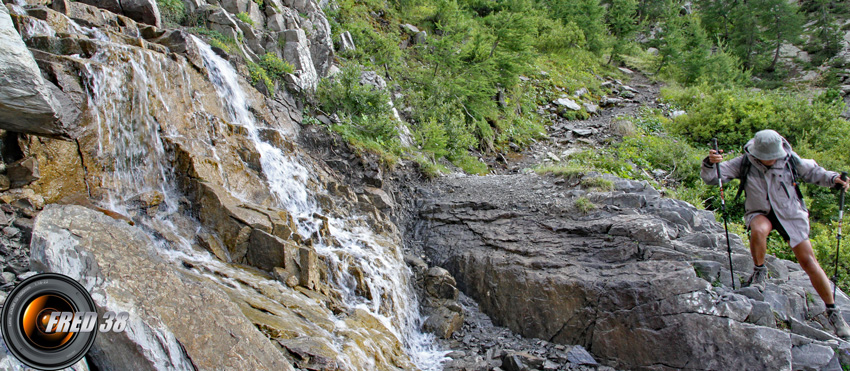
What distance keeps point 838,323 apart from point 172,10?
14.5m

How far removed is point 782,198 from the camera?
17.7ft

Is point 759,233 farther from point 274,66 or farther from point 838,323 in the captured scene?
point 274,66

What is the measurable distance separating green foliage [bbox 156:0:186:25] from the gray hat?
1238 centimetres

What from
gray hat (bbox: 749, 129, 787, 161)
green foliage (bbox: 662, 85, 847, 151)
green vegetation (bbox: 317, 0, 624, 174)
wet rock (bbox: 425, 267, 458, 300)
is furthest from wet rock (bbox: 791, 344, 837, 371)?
green foliage (bbox: 662, 85, 847, 151)

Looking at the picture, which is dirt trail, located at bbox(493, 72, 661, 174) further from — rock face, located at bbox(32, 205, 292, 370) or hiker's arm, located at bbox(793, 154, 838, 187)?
rock face, located at bbox(32, 205, 292, 370)

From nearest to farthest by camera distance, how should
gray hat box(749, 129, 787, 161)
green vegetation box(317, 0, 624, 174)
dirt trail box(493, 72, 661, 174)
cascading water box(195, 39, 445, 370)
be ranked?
1. gray hat box(749, 129, 787, 161)
2. cascading water box(195, 39, 445, 370)
3. green vegetation box(317, 0, 624, 174)
4. dirt trail box(493, 72, 661, 174)

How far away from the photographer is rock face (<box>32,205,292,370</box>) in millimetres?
3426

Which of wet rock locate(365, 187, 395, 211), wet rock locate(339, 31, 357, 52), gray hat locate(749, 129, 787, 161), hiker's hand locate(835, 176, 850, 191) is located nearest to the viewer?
hiker's hand locate(835, 176, 850, 191)

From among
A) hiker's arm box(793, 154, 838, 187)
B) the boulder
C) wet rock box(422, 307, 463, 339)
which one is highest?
the boulder

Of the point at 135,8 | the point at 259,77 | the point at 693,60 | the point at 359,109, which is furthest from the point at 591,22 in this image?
the point at 135,8

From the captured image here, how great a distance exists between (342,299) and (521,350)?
2.98 meters

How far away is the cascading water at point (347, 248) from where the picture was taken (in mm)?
6605

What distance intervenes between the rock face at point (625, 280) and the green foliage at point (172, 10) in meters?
8.22

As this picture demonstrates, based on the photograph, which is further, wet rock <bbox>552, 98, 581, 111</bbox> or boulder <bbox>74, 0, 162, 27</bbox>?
wet rock <bbox>552, 98, 581, 111</bbox>
